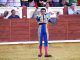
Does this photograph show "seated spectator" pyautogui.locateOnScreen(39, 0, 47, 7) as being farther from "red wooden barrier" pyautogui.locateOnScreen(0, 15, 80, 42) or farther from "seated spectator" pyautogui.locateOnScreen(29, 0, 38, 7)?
"red wooden barrier" pyautogui.locateOnScreen(0, 15, 80, 42)

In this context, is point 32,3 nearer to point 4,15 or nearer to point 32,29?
point 32,29

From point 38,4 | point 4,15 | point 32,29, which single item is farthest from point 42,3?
point 4,15

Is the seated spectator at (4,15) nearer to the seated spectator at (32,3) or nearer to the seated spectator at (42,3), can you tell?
the seated spectator at (32,3)

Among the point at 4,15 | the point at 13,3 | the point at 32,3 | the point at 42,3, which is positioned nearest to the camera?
the point at 4,15

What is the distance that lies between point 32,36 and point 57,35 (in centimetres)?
85

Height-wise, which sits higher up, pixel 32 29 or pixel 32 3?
pixel 32 3

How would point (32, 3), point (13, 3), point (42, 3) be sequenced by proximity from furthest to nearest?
point (32, 3), point (42, 3), point (13, 3)

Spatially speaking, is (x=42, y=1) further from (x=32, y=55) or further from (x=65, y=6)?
(x=32, y=55)

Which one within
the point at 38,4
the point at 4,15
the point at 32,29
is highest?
the point at 38,4

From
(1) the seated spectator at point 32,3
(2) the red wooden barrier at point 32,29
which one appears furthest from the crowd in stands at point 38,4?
(2) the red wooden barrier at point 32,29

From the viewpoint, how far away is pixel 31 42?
12.5 m

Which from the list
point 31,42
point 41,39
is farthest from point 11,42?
point 41,39

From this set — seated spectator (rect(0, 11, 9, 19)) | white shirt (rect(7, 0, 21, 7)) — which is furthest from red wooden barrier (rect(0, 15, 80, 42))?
white shirt (rect(7, 0, 21, 7))

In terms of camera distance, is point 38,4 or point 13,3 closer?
point 13,3
